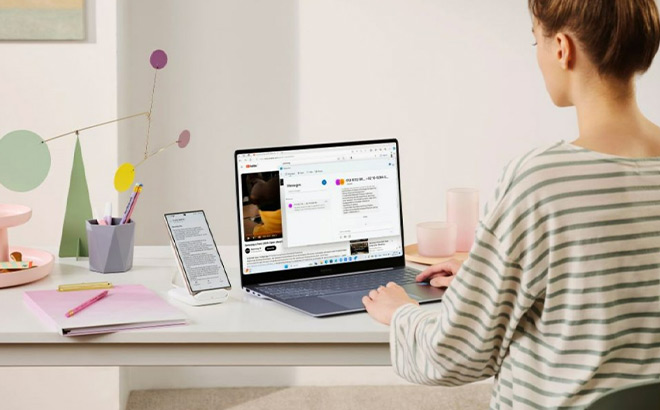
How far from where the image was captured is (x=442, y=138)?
341 centimetres

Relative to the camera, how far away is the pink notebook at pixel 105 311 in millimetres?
1608

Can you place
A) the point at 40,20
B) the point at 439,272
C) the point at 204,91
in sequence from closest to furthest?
the point at 439,272, the point at 40,20, the point at 204,91

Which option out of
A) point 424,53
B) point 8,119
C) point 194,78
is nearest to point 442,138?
point 424,53

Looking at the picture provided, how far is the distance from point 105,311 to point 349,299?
467 millimetres

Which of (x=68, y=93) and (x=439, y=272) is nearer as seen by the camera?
(x=439, y=272)

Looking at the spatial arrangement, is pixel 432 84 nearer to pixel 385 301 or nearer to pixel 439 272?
pixel 439 272

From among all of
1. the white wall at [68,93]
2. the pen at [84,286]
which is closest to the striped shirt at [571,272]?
the pen at [84,286]

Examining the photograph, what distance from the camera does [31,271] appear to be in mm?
1939

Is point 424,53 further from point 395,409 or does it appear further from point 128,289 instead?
point 128,289

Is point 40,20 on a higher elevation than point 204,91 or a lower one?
higher

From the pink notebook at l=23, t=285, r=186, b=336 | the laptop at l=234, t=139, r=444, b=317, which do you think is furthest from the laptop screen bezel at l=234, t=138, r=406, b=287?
the pink notebook at l=23, t=285, r=186, b=336

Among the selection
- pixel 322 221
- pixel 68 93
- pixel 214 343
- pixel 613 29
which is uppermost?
pixel 68 93

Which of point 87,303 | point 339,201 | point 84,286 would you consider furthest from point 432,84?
point 87,303

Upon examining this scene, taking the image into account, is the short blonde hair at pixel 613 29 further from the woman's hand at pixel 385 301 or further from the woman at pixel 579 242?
the woman's hand at pixel 385 301
